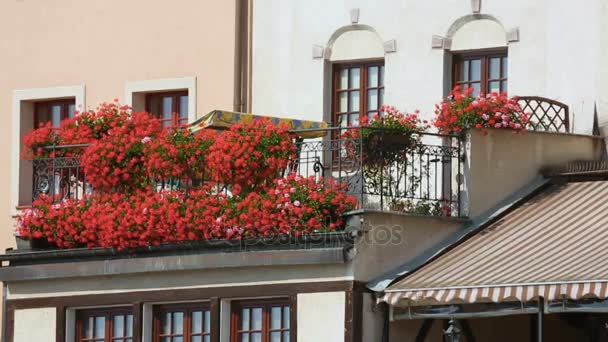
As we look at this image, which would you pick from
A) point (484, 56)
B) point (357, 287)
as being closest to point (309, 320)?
point (357, 287)

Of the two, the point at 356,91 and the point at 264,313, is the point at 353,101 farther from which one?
the point at 264,313

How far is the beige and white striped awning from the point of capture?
82.9ft

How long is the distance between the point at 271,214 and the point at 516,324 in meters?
3.72

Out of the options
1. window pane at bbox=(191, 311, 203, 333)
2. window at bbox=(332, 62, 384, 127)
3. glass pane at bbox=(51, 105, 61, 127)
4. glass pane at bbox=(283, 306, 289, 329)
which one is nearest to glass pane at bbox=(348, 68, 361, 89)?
window at bbox=(332, 62, 384, 127)

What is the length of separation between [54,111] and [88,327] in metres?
4.91

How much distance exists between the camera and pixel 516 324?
2870cm

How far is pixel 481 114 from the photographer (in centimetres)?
2833

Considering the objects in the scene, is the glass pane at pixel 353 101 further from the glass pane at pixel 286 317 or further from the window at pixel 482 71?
the glass pane at pixel 286 317

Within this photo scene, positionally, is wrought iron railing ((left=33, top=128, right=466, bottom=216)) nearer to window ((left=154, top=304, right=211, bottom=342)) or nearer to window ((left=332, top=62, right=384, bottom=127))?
window ((left=332, top=62, right=384, bottom=127))

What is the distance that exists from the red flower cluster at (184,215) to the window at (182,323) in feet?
3.23

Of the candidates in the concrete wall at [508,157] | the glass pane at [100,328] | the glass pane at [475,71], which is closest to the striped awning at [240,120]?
the concrete wall at [508,157]

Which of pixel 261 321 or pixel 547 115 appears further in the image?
pixel 547 115

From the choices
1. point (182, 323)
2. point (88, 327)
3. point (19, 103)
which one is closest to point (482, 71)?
point (182, 323)

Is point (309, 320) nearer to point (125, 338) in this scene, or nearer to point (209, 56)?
point (125, 338)
